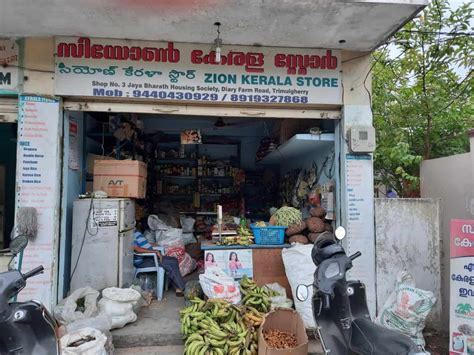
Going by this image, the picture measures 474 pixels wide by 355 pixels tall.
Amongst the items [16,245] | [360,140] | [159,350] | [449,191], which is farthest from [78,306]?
[449,191]

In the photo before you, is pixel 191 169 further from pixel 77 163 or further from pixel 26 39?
pixel 26 39

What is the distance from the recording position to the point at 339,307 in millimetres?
2570

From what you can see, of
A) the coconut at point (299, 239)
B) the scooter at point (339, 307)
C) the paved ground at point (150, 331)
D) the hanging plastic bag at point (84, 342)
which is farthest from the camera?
the coconut at point (299, 239)

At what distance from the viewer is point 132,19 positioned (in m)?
→ 3.62

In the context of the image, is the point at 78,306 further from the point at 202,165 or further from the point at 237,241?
the point at 202,165

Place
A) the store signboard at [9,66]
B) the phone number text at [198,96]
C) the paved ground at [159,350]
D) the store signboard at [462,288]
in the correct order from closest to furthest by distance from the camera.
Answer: the store signboard at [462,288]
the paved ground at [159,350]
the store signboard at [9,66]
the phone number text at [198,96]

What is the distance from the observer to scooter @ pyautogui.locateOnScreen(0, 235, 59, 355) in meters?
2.25

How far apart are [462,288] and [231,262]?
2.39 meters

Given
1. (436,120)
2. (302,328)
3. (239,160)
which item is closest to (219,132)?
(239,160)

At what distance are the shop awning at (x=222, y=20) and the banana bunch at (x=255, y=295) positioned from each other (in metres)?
2.79

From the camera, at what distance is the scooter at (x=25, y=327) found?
7.37ft

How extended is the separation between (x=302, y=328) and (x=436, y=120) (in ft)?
12.9

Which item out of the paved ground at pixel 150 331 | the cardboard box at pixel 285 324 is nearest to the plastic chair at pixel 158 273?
the paved ground at pixel 150 331

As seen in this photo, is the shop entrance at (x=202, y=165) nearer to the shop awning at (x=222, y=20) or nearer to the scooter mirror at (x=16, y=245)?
the shop awning at (x=222, y=20)
